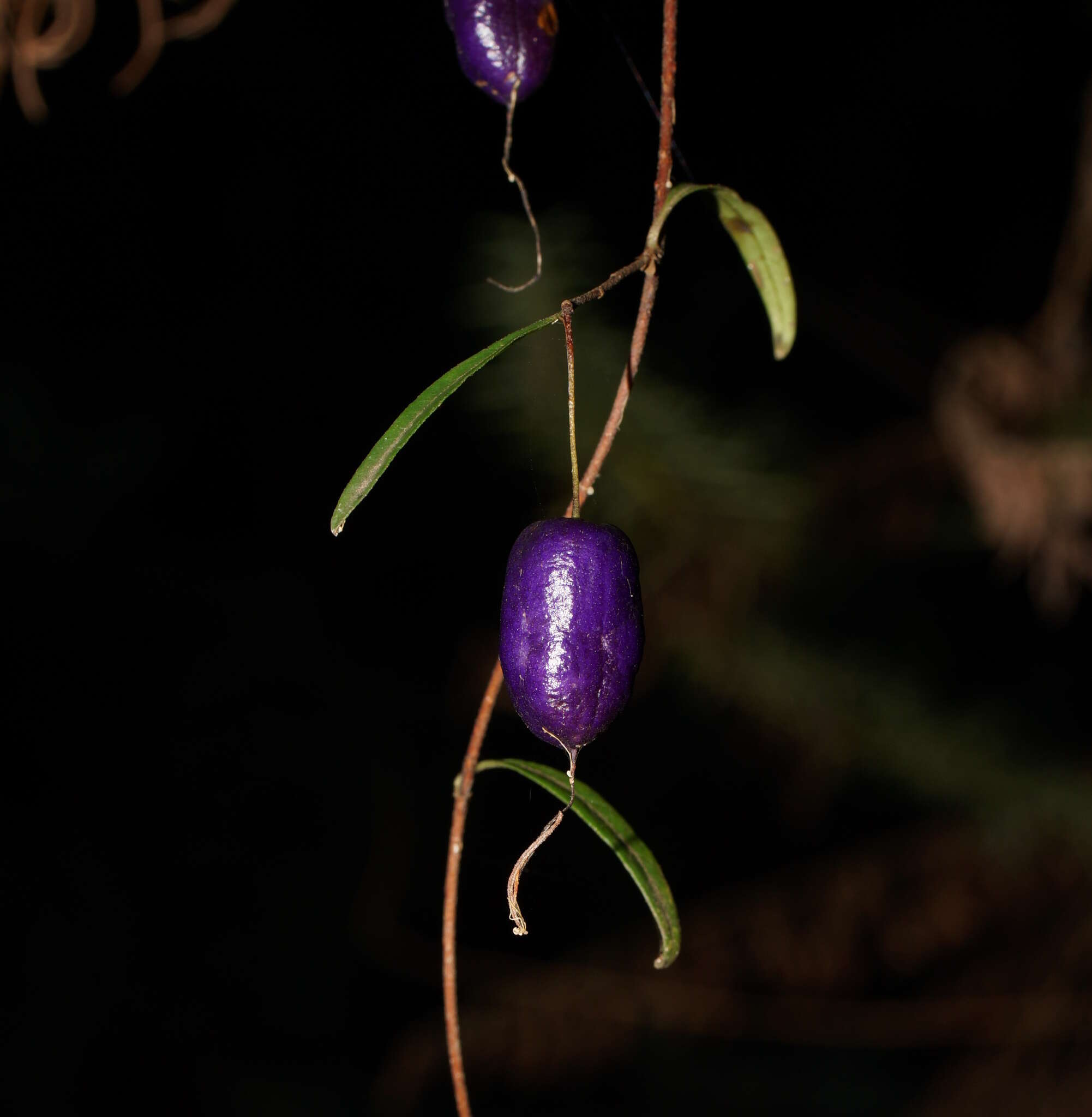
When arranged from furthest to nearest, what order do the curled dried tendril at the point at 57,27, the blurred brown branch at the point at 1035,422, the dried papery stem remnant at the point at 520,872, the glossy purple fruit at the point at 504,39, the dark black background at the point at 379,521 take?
1. the dark black background at the point at 379,521
2. the blurred brown branch at the point at 1035,422
3. the curled dried tendril at the point at 57,27
4. the glossy purple fruit at the point at 504,39
5. the dried papery stem remnant at the point at 520,872

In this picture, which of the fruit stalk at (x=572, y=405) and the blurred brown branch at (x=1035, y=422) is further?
the blurred brown branch at (x=1035, y=422)

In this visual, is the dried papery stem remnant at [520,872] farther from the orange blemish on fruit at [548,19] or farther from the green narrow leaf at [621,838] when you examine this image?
the orange blemish on fruit at [548,19]

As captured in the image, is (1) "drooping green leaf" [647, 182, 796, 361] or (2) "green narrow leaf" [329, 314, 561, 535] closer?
(2) "green narrow leaf" [329, 314, 561, 535]

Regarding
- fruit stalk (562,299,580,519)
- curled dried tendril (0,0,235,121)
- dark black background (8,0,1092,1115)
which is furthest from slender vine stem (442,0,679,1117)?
dark black background (8,0,1092,1115)

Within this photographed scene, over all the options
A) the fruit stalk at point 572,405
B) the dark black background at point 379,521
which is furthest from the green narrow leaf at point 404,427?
the dark black background at point 379,521

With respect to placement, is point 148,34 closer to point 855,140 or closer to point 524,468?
point 524,468

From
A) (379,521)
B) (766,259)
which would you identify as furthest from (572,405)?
(379,521)

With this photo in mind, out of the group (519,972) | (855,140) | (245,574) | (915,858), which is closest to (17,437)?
(245,574)

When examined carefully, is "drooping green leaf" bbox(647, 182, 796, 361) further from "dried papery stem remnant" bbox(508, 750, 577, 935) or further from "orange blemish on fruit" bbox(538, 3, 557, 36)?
"dried papery stem remnant" bbox(508, 750, 577, 935)
